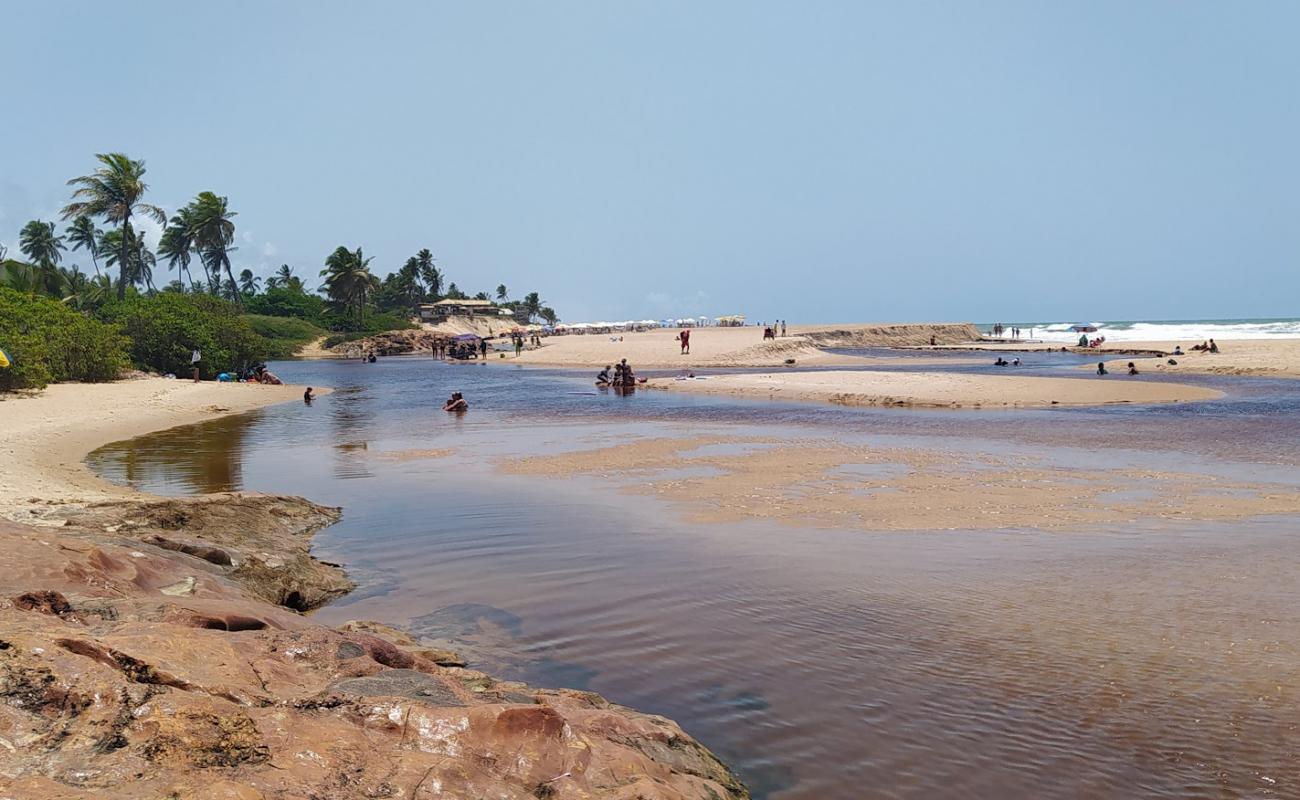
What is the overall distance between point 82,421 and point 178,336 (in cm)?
2305

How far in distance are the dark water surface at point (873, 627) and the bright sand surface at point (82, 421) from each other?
169 cm

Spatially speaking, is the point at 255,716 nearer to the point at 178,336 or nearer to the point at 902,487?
the point at 902,487

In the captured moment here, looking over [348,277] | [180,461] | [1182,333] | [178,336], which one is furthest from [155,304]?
[1182,333]

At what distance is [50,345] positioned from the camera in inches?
1313

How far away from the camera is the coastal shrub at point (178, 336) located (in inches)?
1752

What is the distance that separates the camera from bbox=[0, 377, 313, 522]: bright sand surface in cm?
1239

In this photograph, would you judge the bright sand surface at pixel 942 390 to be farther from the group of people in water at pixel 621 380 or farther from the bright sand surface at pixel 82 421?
the bright sand surface at pixel 82 421

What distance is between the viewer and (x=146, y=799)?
3188mm

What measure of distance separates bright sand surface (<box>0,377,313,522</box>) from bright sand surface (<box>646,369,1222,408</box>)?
18.7 metres

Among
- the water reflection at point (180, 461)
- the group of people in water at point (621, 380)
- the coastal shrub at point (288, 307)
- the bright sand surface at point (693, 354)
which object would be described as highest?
the coastal shrub at point (288, 307)

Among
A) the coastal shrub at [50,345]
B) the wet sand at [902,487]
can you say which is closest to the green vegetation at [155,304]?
the coastal shrub at [50,345]

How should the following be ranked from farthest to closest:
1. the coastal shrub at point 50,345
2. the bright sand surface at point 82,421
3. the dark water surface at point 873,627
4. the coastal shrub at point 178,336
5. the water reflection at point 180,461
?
the coastal shrub at point 178,336
the coastal shrub at point 50,345
the water reflection at point 180,461
the bright sand surface at point 82,421
the dark water surface at point 873,627

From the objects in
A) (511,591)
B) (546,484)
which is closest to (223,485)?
(546,484)

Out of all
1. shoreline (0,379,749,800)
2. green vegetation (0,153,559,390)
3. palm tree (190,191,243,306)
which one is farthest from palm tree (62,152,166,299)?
shoreline (0,379,749,800)
